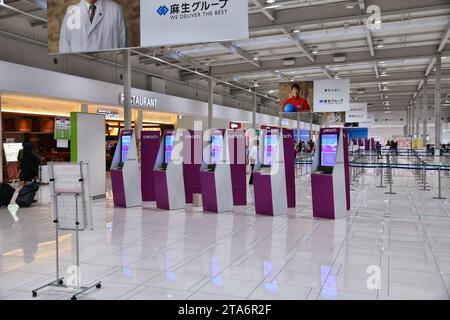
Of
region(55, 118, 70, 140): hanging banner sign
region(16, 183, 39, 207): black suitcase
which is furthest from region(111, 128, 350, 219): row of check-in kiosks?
region(55, 118, 70, 140): hanging banner sign

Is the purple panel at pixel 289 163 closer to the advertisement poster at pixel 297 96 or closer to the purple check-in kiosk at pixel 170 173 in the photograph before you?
the purple check-in kiosk at pixel 170 173

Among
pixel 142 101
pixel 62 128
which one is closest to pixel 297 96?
pixel 142 101

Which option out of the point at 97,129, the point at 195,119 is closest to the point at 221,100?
the point at 195,119

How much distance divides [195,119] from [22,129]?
340 inches

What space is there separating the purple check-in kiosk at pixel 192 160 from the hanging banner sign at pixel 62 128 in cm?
352

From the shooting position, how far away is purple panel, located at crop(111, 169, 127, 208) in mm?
8820

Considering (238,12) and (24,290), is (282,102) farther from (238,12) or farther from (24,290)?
(24,290)

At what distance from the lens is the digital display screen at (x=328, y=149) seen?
24.3ft

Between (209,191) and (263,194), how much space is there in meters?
1.03

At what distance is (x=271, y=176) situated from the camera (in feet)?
25.2

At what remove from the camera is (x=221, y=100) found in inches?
1009

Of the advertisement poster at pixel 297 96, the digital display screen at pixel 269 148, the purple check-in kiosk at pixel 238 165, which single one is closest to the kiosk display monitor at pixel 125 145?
the purple check-in kiosk at pixel 238 165

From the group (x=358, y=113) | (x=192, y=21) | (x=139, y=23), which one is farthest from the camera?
(x=358, y=113)

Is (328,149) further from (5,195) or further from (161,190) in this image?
(5,195)
